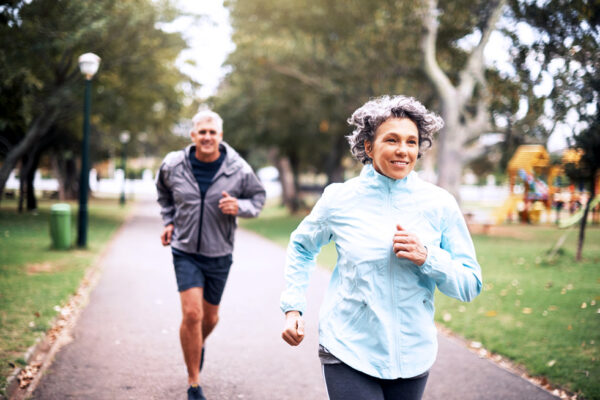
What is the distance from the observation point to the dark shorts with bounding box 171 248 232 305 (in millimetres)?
4152

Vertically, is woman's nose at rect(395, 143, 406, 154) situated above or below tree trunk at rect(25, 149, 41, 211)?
above

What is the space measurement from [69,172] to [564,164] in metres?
33.0

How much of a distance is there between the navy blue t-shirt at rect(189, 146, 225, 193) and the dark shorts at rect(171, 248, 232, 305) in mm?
531

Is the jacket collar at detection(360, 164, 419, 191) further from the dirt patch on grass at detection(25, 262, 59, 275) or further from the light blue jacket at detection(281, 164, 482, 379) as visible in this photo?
the dirt patch on grass at detection(25, 262, 59, 275)

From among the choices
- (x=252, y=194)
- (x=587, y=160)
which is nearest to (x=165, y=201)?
(x=252, y=194)

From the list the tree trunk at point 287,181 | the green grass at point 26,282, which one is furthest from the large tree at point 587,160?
the tree trunk at point 287,181

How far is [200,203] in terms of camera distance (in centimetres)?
427

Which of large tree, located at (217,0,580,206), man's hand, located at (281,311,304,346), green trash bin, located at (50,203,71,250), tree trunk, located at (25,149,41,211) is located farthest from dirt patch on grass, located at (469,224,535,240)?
man's hand, located at (281,311,304,346)

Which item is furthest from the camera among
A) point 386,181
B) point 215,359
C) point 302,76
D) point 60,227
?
point 302,76

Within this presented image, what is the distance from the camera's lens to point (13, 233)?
6605 mm

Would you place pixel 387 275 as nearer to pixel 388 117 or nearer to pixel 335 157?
pixel 388 117

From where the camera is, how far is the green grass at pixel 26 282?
5523 mm

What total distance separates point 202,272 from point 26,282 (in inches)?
213

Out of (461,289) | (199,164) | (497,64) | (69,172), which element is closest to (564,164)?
(497,64)
